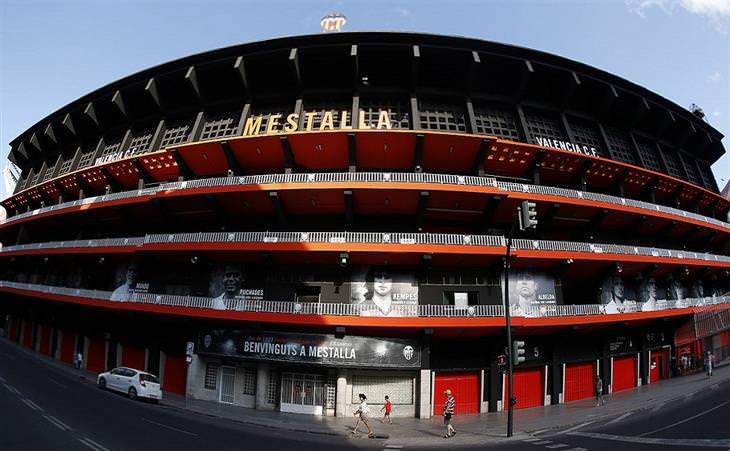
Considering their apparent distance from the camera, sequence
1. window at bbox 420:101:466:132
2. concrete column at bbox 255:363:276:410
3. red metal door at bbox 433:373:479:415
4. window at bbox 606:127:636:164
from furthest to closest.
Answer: window at bbox 606:127:636:164 → window at bbox 420:101:466:132 → concrete column at bbox 255:363:276:410 → red metal door at bbox 433:373:479:415

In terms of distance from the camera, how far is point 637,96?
91.4 ft

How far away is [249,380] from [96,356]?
17.9 meters

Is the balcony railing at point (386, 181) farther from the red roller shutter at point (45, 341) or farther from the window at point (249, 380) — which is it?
the red roller shutter at point (45, 341)

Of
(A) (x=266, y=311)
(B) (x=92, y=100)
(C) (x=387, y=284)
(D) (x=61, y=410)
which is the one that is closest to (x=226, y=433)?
(A) (x=266, y=311)

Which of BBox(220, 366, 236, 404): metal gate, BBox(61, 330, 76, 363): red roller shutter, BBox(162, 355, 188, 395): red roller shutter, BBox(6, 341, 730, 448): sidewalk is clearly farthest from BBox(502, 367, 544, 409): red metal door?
BBox(61, 330, 76, 363): red roller shutter

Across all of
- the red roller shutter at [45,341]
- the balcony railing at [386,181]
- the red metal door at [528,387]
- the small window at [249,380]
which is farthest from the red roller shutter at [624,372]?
the red roller shutter at [45,341]

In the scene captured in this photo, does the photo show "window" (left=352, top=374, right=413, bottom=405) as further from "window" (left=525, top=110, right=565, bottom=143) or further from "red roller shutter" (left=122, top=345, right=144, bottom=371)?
"window" (left=525, top=110, right=565, bottom=143)

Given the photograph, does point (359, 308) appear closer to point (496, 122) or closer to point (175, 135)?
point (496, 122)

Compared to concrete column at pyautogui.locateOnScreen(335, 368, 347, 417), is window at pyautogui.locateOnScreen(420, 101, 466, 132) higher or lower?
higher

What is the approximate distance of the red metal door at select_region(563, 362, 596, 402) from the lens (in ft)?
75.4

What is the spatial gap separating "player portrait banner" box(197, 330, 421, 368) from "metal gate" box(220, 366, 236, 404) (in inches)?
104

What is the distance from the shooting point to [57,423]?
12.5 metres

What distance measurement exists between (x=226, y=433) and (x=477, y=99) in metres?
24.9

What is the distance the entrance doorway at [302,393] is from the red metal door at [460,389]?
21.9 ft
